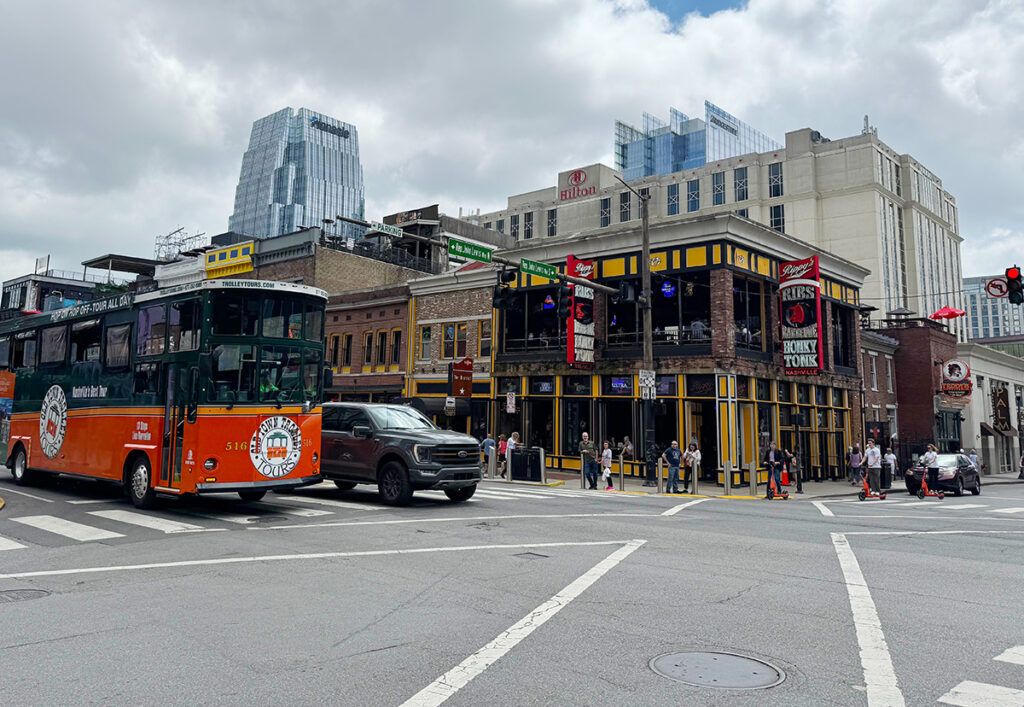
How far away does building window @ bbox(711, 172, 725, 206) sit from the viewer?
77.9m

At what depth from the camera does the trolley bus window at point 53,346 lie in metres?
16.4

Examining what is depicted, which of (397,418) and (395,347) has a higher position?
(395,347)

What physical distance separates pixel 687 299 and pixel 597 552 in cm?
1894

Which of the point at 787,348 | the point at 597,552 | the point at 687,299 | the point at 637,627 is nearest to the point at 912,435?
the point at 787,348

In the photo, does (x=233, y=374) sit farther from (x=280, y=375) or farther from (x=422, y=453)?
(x=422, y=453)

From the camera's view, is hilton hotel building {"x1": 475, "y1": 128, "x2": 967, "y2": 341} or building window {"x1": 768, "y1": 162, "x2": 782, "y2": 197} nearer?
hilton hotel building {"x1": 475, "y1": 128, "x2": 967, "y2": 341}

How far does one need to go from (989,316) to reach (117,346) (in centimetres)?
15291

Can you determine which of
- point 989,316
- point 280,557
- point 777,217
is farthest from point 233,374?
point 989,316

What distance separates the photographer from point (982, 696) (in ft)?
15.0

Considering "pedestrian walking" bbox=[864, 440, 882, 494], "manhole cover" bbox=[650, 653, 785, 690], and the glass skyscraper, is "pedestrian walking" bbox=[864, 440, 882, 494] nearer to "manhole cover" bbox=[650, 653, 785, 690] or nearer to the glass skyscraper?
"manhole cover" bbox=[650, 653, 785, 690]

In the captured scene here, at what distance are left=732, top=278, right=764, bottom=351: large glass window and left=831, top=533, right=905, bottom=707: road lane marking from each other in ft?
63.0

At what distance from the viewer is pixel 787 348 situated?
2773 centimetres

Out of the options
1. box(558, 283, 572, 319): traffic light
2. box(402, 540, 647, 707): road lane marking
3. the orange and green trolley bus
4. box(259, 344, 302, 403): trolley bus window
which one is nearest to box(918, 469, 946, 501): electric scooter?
box(558, 283, 572, 319): traffic light

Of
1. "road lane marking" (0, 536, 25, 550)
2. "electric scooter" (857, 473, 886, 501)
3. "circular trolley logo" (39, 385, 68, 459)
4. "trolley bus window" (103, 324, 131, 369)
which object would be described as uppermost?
"trolley bus window" (103, 324, 131, 369)
